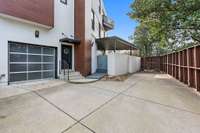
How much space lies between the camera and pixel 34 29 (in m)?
9.34

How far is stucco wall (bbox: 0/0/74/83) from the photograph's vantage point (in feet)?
25.8

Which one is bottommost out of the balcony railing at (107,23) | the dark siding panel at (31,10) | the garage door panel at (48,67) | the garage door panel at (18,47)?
the garage door panel at (48,67)

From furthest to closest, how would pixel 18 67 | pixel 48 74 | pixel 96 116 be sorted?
pixel 48 74 → pixel 18 67 → pixel 96 116

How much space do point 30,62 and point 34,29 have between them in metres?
2.12

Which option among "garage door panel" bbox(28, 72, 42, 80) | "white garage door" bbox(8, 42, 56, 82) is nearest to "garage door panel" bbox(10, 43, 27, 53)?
"white garage door" bbox(8, 42, 56, 82)

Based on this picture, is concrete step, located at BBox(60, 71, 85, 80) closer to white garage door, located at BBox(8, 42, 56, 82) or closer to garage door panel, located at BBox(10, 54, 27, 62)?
white garage door, located at BBox(8, 42, 56, 82)

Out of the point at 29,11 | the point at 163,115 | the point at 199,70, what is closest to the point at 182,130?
the point at 163,115

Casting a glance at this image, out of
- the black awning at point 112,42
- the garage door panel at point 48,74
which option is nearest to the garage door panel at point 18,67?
the garage door panel at point 48,74

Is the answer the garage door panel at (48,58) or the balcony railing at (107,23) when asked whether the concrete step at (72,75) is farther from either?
the balcony railing at (107,23)

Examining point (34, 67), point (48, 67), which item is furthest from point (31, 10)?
point (48, 67)

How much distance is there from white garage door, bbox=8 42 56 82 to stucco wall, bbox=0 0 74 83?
1.23ft

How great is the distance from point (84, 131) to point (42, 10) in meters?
8.44

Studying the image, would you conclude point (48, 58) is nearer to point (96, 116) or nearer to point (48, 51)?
point (48, 51)

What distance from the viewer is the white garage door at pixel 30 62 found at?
335 inches
